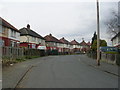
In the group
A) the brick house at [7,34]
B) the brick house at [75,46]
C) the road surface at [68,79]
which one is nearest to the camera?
the road surface at [68,79]

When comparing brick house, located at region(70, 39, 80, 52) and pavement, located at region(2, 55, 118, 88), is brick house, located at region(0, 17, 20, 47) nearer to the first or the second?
pavement, located at region(2, 55, 118, 88)

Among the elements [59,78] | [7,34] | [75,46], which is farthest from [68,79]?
[75,46]

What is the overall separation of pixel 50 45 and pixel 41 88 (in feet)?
228

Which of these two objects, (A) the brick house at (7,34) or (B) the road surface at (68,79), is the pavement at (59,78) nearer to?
(B) the road surface at (68,79)

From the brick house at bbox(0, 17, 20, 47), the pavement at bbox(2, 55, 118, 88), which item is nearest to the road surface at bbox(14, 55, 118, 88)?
the pavement at bbox(2, 55, 118, 88)

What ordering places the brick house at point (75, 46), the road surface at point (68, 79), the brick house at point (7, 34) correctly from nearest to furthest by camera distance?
the road surface at point (68, 79) → the brick house at point (7, 34) → the brick house at point (75, 46)

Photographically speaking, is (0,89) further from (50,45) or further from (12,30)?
(50,45)

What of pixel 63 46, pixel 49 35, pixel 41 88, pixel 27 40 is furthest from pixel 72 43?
pixel 41 88

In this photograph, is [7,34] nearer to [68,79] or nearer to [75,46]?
[68,79]

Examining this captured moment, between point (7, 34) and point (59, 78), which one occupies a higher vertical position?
point (7, 34)

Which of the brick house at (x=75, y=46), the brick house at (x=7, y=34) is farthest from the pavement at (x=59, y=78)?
the brick house at (x=75, y=46)

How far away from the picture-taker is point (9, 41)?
111 feet

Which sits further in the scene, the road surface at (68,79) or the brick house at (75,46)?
the brick house at (75,46)

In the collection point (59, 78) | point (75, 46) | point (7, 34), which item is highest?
point (7, 34)
